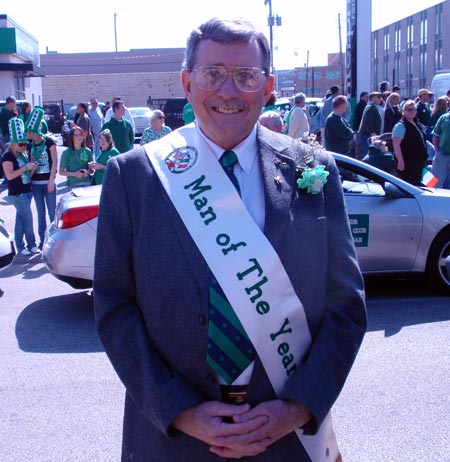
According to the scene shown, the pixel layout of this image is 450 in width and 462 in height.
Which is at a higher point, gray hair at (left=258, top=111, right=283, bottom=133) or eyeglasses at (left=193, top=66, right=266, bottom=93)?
eyeglasses at (left=193, top=66, right=266, bottom=93)

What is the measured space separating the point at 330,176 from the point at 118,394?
10.4 ft

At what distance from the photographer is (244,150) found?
83.9 inches

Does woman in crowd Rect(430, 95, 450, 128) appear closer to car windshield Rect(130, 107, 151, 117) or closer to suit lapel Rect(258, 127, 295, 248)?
suit lapel Rect(258, 127, 295, 248)

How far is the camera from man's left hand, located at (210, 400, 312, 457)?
1879 millimetres

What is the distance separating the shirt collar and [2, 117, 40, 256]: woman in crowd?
7.86 m

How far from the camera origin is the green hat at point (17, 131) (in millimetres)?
9492

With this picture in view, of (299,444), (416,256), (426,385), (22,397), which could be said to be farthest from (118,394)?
(416,256)

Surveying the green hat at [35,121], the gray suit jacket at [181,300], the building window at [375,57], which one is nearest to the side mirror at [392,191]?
the green hat at [35,121]

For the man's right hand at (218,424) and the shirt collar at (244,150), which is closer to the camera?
the man's right hand at (218,424)

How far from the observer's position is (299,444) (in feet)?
6.75

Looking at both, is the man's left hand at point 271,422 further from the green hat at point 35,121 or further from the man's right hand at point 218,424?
the green hat at point 35,121

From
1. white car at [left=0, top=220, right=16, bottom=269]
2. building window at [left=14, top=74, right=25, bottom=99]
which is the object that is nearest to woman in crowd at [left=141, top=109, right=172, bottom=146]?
white car at [left=0, top=220, right=16, bottom=269]

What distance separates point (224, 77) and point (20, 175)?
8.12m

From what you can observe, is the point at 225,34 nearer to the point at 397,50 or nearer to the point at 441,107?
the point at 441,107
